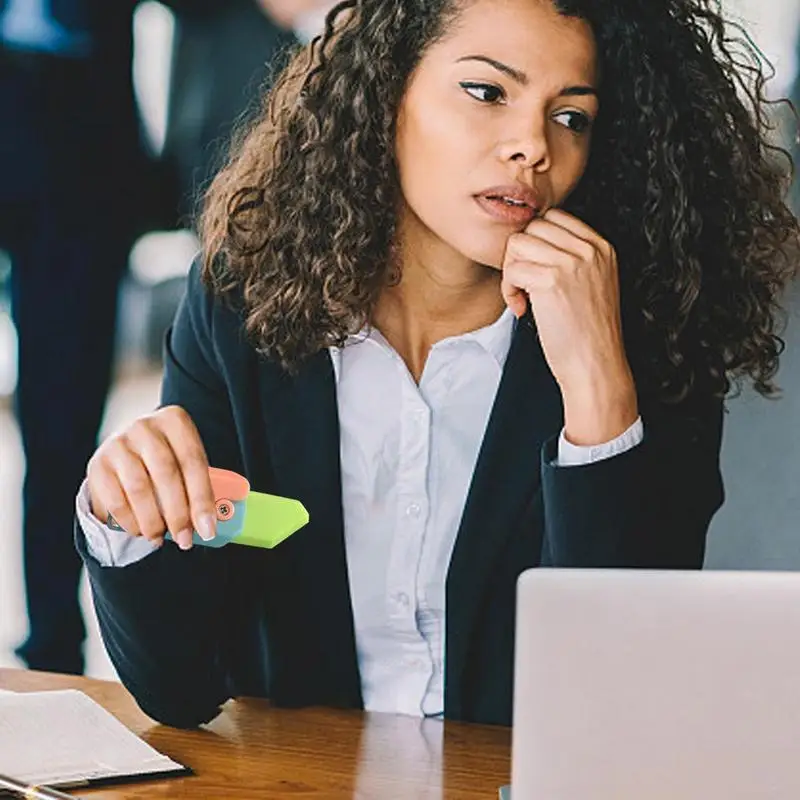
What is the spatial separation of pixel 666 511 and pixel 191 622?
55 centimetres

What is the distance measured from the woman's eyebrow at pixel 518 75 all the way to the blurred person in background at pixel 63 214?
80 cm

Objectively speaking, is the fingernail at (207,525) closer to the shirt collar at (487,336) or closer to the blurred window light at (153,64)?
the shirt collar at (487,336)

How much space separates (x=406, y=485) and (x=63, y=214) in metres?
0.89

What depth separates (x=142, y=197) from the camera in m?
2.48

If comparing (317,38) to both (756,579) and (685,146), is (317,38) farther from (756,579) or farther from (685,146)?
(756,579)

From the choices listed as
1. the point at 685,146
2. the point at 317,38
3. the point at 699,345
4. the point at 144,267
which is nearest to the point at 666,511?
the point at 699,345

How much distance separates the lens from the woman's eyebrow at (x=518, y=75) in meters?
1.85

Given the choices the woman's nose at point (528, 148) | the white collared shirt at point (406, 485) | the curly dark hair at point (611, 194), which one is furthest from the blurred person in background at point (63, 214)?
the woman's nose at point (528, 148)

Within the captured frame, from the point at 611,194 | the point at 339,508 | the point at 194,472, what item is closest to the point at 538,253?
the point at 611,194

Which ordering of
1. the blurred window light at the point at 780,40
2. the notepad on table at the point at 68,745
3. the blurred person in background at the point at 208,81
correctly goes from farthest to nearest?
1. the blurred person in background at the point at 208,81
2. the blurred window light at the point at 780,40
3. the notepad on table at the point at 68,745

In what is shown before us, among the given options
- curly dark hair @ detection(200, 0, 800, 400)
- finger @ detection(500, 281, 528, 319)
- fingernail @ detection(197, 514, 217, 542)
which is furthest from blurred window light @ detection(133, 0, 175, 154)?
fingernail @ detection(197, 514, 217, 542)

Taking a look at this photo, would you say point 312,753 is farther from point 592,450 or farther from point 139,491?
point 592,450

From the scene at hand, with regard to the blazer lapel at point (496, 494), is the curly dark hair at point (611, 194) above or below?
above

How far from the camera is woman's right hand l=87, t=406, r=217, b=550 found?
58.4 inches
